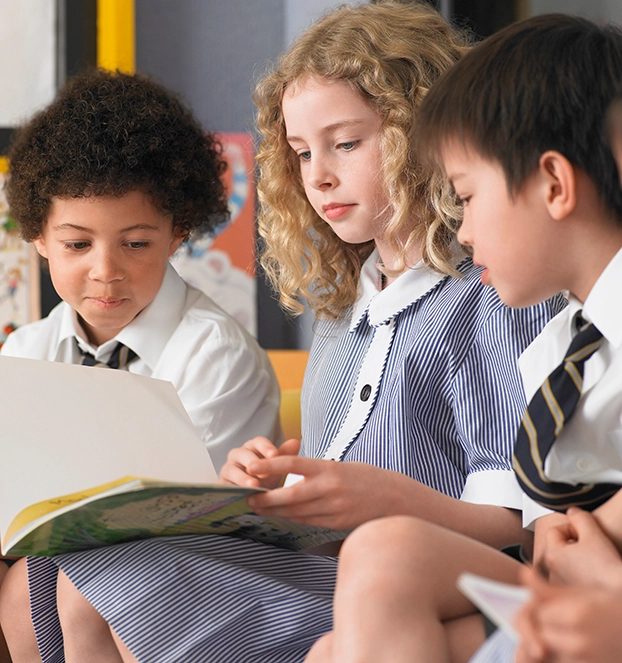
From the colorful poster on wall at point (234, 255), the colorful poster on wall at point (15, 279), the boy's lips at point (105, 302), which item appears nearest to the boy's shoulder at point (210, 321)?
the boy's lips at point (105, 302)

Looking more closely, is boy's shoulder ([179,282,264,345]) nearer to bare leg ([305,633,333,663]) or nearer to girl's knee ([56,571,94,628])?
girl's knee ([56,571,94,628])

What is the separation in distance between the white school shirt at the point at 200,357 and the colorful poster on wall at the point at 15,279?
807 mm

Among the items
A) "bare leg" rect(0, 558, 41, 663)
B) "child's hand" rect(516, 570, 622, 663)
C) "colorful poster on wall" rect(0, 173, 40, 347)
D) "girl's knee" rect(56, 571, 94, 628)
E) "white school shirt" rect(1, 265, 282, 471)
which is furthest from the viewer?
"colorful poster on wall" rect(0, 173, 40, 347)

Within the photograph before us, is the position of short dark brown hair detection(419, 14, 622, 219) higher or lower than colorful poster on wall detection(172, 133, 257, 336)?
higher

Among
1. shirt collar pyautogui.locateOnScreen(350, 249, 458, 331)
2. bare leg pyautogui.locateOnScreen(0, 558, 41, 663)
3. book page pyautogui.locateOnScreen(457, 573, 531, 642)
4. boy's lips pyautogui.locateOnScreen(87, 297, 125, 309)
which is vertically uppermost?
shirt collar pyautogui.locateOnScreen(350, 249, 458, 331)

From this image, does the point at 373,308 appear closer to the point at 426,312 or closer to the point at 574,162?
the point at 426,312

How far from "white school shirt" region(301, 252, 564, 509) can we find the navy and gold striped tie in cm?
16

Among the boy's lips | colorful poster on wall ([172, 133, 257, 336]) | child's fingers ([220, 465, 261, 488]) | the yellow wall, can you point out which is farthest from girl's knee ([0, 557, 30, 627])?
the yellow wall

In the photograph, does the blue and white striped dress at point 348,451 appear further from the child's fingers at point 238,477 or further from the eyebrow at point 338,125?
the eyebrow at point 338,125

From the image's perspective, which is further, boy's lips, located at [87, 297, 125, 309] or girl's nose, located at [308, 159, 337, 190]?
boy's lips, located at [87, 297, 125, 309]

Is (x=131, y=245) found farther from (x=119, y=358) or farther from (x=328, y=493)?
(x=328, y=493)

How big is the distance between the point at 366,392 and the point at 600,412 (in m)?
0.38

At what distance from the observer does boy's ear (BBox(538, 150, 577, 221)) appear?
0.78 meters

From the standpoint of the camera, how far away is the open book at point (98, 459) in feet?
2.67
